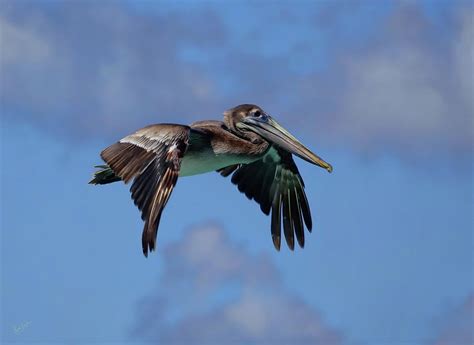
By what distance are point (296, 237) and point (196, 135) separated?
291cm

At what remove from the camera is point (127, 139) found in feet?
49.8

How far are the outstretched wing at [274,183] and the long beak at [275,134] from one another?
0.97 metres

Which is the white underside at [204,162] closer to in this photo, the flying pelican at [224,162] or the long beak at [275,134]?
the flying pelican at [224,162]

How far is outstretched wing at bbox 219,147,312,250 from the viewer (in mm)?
18156

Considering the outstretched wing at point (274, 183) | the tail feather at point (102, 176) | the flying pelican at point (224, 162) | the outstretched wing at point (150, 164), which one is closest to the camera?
the outstretched wing at point (150, 164)

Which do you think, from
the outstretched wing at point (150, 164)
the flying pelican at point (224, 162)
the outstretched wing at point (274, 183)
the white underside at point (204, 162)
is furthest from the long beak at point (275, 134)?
the outstretched wing at point (150, 164)

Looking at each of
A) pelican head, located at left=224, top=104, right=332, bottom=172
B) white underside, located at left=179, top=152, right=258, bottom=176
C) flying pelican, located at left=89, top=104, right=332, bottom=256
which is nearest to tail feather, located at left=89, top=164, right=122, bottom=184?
flying pelican, located at left=89, top=104, right=332, bottom=256

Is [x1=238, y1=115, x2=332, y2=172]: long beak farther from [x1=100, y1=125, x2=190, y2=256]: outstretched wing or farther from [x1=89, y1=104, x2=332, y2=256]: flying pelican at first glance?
[x1=100, y1=125, x2=190, y2=256]: outstretched wing

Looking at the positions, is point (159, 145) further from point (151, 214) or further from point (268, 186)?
point (268, 186)

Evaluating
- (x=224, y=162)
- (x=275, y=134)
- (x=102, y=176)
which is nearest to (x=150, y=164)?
(x=224, y=162)

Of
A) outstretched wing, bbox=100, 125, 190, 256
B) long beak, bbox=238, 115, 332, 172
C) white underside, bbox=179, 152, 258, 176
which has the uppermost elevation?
long beak, bbox=238, 115, 332, 172

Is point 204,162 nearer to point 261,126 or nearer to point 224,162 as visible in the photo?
point 224,162

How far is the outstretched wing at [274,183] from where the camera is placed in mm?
18156

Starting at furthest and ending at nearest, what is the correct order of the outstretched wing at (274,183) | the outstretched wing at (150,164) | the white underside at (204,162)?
the outstretched wing at (274,183) → the white underside at (204,162) → the outstretched wing at (150,164)
